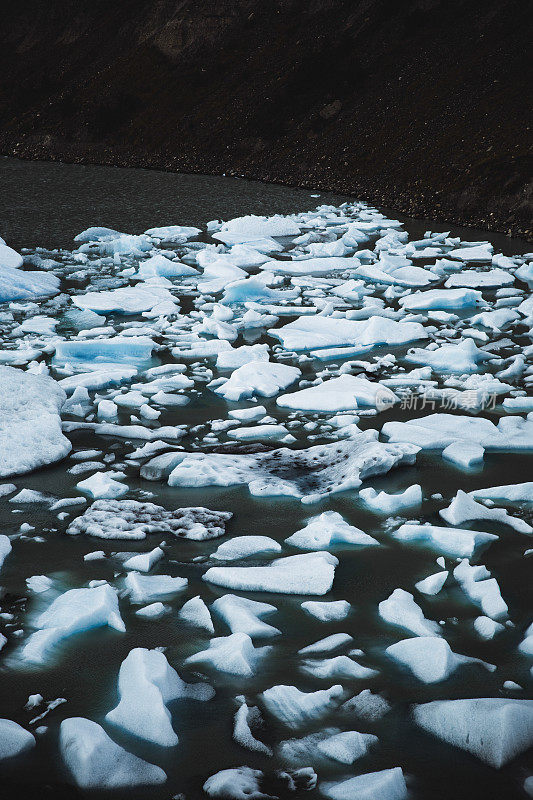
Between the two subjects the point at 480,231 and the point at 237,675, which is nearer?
the point at 237,675

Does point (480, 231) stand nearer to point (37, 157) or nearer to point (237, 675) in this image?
point (237, 675)

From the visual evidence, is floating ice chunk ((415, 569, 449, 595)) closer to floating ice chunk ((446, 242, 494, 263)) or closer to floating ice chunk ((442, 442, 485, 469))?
floating ice chunk ((442, 442, 485, 469))

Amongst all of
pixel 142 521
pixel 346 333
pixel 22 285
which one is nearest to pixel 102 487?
pixel 142 521

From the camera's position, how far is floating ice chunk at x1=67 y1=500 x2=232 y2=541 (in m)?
2.90

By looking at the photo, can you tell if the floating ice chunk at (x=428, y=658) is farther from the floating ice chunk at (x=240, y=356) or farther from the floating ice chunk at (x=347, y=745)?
the floating ice chunk at (x=240, y=356)

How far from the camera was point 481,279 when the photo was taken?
7.21 meters

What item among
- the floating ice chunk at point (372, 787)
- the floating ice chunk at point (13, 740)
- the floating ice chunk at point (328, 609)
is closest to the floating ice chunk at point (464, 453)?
the floating ice chunk at point (328, 609)

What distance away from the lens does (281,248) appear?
8977 mm

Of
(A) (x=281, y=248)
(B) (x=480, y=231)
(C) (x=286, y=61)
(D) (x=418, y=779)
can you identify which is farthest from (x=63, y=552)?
(C) (x=286, y=61)

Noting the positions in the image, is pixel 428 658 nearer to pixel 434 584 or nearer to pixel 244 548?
pixel 434 584

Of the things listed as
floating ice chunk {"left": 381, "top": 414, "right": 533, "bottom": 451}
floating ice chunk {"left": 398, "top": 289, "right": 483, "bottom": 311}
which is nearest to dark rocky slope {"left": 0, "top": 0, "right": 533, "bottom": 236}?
floating ice chunk {"left": 398, "top": 289, "right": 483, "bottom": 311}

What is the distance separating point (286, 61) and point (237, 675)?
884 inches

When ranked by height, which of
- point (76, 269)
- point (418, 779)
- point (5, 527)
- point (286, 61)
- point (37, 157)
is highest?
point (286, 61)

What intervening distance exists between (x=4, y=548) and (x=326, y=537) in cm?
118
